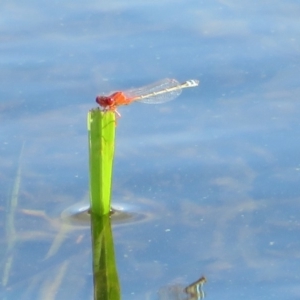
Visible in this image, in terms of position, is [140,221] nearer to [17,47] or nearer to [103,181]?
[103,181]

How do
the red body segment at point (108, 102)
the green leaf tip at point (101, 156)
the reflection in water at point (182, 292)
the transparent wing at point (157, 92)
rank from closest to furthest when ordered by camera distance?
the reflection in water at point (182, 292), the green leaf tip at point (101, 156), the red body segment at point (108, 102), the transparent wing at point (157, 92)

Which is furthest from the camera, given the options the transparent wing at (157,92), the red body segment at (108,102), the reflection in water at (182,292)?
the transparent wing at (157,92)

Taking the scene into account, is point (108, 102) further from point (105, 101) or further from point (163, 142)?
point (163, 142)

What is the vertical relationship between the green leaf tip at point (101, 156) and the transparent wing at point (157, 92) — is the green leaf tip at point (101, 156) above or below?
below

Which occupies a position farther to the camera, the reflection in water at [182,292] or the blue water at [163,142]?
the blue water at [163,142]

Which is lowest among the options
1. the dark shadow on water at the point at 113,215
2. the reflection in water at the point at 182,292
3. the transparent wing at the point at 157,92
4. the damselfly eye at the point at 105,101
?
the reflection in water at the point at 182,292

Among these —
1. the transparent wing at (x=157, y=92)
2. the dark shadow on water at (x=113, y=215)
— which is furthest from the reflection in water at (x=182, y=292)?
the transparent wing at (x=157, y=92)

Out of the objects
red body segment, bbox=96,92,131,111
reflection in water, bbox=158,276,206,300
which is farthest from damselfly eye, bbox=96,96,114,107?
reflection in water, bbox=158,276,206,300

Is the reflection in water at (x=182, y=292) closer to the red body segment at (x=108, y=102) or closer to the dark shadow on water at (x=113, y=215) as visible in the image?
the dark shadow on water at (x=113, y=215)
